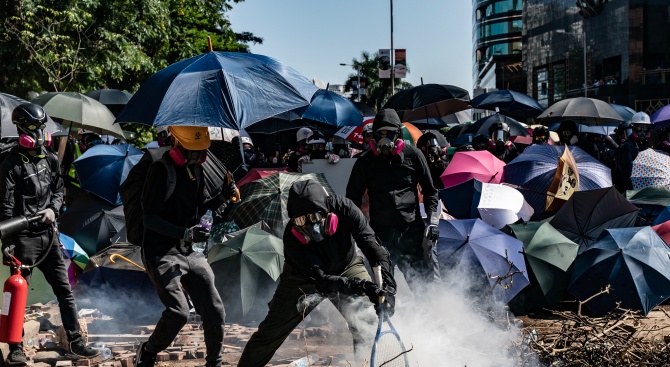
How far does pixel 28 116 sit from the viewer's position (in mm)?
6332

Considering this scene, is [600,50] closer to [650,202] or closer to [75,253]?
[650,202]

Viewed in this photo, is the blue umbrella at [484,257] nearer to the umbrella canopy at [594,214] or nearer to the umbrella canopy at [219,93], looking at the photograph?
the umbrella canopy at [594,214]

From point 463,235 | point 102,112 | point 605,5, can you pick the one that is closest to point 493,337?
point 463,235

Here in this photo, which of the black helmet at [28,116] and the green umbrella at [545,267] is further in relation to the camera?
the green umbrella at [545,267]

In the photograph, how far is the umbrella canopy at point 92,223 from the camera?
32.7ft

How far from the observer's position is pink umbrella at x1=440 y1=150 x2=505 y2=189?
10.8 meters

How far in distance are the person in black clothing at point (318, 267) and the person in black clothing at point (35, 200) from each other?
189 cm

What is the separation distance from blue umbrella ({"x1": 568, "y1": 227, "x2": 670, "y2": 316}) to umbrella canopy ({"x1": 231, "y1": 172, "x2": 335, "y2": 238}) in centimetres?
281

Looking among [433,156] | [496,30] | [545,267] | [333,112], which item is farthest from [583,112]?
[496,30]

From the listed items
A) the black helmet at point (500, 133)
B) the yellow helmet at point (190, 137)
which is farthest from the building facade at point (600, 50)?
the yellow helmet at point (190, 137)

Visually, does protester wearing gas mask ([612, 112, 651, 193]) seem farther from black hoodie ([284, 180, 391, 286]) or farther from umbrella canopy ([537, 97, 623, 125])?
black hoodie ([284, 180, 391, 286])

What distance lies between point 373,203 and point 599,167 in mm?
4731

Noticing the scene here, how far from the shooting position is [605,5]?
49.4 metres

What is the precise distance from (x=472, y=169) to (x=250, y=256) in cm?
362
